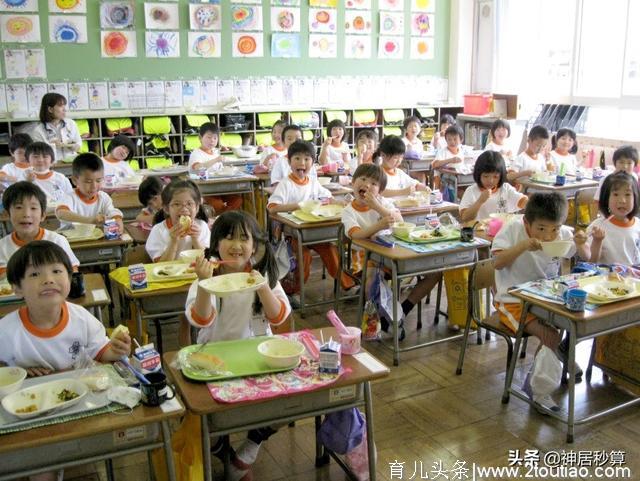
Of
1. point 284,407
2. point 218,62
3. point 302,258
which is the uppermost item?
point 218,62

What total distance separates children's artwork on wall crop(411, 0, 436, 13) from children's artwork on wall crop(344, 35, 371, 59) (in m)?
0.88

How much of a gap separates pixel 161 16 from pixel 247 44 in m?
1.17

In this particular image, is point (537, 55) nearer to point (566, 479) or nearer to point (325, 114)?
Answer: point (325, 114)

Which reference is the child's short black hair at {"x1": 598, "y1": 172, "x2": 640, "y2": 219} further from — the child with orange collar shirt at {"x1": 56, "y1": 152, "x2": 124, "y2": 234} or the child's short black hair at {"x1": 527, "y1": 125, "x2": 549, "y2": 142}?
the child with orange collar shirt at {"x1": 56, "y1": 152, "x2": 124, "y2": 234}

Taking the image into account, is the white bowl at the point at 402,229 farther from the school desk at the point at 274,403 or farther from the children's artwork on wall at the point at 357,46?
the children's artwork on wall at the point at 357,46

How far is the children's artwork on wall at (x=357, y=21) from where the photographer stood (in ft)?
31.1

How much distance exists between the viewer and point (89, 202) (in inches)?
190

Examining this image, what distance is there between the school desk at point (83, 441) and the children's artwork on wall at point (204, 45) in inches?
289

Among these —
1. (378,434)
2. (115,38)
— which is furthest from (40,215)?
(115,38)

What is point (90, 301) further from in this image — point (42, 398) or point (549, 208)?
point (549, 208)

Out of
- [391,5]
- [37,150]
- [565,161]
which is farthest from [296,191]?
[391,5]

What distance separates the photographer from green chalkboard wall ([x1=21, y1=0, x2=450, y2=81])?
26.3 ft

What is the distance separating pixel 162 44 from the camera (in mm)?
8445

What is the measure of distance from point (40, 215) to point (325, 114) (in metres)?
6.28
